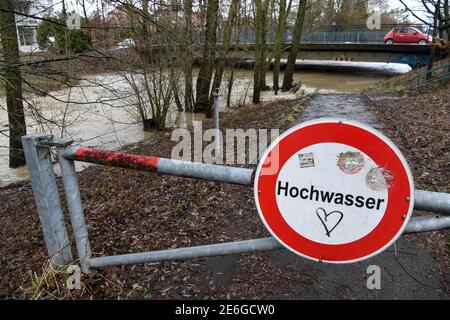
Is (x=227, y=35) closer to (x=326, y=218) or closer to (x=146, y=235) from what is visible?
(x=146, y=235)

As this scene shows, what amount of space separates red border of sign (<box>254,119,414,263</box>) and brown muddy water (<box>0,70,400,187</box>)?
4.21m

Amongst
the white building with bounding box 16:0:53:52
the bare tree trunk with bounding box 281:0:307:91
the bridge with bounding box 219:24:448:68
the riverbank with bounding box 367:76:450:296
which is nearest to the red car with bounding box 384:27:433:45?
the bridge with bounding box 219:24:448:68

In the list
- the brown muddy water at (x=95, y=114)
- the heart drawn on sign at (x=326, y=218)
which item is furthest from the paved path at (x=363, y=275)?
the brown muddy water at (x=95, y=114)

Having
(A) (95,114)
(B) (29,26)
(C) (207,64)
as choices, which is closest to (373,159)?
(B) (29,26)

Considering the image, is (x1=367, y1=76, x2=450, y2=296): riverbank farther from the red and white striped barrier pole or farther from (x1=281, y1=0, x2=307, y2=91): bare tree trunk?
(x1=281, y1=0, x2=307, y2=91): bare tree trunk

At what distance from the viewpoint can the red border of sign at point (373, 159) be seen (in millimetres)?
1283

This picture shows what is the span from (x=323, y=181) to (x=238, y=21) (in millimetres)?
13281

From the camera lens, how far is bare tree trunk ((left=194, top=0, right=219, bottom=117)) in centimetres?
1003

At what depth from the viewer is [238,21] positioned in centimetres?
1330

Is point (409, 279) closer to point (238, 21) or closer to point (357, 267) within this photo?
point (357, 267)

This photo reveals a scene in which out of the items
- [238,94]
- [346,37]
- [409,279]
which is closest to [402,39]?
[346,37]

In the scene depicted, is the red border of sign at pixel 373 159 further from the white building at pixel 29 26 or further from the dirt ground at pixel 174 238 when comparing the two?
A: the white building at pixel 29 26

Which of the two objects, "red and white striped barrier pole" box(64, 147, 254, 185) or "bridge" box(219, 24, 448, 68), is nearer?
"red and white striped barrier pole" box(64, 147, 254, 185)

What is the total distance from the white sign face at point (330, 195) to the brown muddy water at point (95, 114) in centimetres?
428
